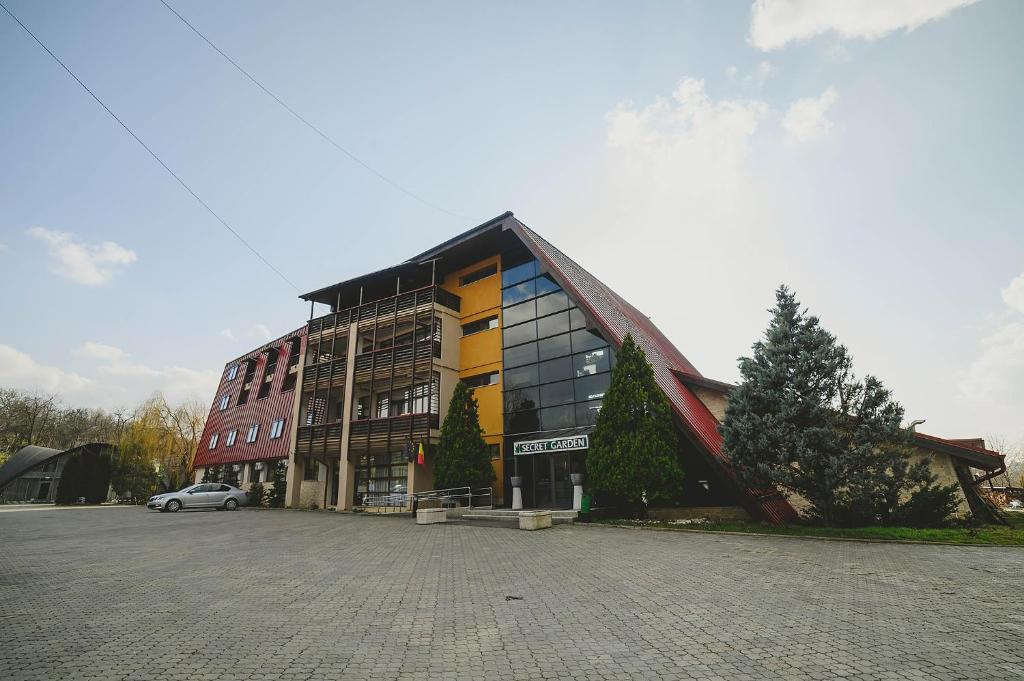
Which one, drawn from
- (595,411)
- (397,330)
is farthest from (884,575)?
(397,330)

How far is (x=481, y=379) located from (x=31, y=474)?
5426 cm

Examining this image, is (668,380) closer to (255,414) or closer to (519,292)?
(519,292)

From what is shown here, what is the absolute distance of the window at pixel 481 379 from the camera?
80.2 ft

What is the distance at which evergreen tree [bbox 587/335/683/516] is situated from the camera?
1577 centimetres

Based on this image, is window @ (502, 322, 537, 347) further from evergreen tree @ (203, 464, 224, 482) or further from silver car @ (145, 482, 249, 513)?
evergreen tree @ (203, 464, 224, 482)

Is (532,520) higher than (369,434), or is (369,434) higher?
(369,434)

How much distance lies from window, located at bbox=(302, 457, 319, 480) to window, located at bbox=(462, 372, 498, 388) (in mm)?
11302

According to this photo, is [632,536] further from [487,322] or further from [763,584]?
[487,322]

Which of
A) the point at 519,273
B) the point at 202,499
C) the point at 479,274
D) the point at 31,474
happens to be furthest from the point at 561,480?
the point at 31,474

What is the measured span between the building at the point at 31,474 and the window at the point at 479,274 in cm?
4190

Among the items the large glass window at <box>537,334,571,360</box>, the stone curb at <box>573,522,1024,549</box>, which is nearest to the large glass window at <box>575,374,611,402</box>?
the large glass window at <box>537,334,571,360</box>

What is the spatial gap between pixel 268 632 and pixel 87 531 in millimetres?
16065

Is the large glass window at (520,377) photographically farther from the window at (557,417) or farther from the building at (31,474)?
the building at (31,474)

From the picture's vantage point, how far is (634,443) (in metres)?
16.0
